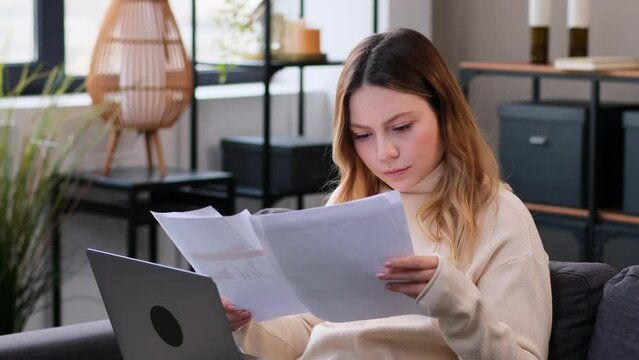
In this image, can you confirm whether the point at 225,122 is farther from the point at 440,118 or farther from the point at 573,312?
the point at 573,312

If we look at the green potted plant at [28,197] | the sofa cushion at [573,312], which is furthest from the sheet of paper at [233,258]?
the green potted plant at [28,197]

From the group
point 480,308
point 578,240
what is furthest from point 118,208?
point 480,308

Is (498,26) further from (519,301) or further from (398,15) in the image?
(519,301)

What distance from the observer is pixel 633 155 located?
3576mm

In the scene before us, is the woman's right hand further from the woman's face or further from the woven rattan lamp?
the woven rattan lamp

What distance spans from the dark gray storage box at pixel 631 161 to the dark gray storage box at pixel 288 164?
0.97 meters

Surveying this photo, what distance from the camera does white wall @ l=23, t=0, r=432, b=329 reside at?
153 inches

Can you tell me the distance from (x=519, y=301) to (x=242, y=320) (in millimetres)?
422

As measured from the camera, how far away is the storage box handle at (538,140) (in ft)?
12.5

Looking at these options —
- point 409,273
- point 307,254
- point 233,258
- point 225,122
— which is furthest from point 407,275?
point 225,122

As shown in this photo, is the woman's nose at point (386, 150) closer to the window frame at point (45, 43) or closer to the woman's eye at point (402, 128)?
the woman's eye at point (402, 128)

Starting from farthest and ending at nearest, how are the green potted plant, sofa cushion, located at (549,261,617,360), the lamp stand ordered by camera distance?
the lamp stand, the green potted plant, sofa cushion, located at (549,261,617,360)

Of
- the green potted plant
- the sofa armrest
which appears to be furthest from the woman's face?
the green potted plant

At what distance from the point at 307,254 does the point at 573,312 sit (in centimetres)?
55
